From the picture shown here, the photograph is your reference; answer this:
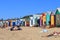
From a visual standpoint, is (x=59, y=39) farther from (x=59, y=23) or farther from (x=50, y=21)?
(x=50, y=21)

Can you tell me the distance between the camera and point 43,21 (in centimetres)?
4156

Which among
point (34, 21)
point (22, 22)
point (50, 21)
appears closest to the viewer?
point (50, 21)

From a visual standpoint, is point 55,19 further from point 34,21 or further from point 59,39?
point 59,39

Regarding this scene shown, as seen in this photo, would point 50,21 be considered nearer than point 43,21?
Yes

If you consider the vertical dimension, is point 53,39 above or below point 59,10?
below

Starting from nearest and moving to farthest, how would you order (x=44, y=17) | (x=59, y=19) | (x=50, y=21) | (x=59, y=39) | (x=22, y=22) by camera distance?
(x=59, y=39) → (x=59, y=19) → (x=50, y=21) → (x=44, y=17) → (x=22, y=22)

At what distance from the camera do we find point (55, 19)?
35.1 metres

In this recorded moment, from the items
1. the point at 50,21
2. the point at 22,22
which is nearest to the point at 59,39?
the point at 50,21

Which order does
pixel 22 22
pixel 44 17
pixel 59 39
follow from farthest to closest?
1. pixel 22 22
2. pixel 44 17
3. pixel 59 39

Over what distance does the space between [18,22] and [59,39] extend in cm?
4749

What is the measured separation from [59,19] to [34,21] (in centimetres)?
1552

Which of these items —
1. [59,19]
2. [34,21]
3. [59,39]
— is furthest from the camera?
[34,21]

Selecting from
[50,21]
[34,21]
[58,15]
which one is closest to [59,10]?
[58,15]

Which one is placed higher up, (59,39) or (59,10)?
(59,10)
